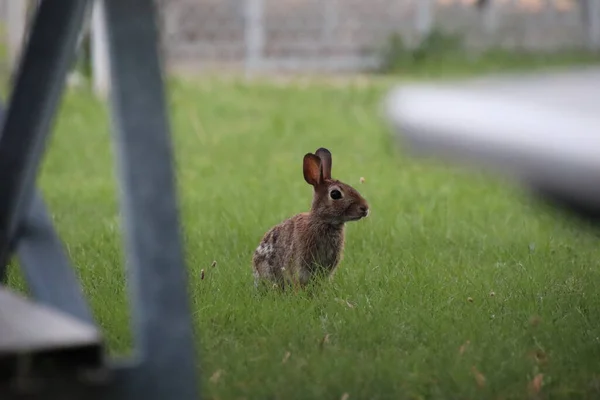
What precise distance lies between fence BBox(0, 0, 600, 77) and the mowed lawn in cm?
714

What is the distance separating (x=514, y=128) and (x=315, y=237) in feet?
9.04

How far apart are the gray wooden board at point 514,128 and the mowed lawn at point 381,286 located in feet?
0.31

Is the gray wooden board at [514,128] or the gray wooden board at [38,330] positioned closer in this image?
the gray wooden board at [514,128]

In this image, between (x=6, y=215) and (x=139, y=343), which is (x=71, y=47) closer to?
(x=6, y=215)

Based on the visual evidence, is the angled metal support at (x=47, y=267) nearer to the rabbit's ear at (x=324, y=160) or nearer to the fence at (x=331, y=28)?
the rabbit's ear at (x=324, y=160)

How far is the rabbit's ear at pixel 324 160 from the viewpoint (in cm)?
445

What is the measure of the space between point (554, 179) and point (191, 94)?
9813 millimetres

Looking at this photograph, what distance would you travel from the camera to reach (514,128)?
170 cm

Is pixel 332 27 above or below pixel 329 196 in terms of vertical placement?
below

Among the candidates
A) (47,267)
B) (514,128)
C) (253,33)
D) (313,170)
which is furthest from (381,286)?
(253,33)

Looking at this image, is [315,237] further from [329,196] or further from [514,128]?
[514,128]

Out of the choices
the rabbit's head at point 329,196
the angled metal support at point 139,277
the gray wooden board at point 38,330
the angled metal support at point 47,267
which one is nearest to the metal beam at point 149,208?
the angled metal support at point 139,277

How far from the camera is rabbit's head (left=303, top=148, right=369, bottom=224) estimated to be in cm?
441

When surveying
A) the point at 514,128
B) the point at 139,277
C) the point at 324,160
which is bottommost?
the point at 324,160
